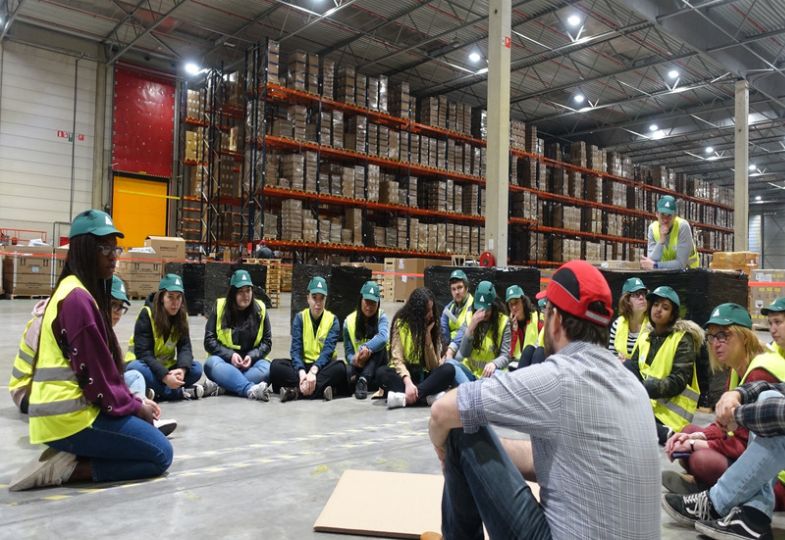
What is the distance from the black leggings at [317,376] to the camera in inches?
217

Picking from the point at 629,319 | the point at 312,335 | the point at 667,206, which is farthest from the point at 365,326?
the point at 667,206

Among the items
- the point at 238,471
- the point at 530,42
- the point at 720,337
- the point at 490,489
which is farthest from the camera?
the point at 530,42

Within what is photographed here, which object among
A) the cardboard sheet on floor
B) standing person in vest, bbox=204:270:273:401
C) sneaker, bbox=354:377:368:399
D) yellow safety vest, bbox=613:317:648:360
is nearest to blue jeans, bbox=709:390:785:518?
the cardboard sheet on floor

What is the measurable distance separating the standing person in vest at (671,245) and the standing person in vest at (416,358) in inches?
87.2

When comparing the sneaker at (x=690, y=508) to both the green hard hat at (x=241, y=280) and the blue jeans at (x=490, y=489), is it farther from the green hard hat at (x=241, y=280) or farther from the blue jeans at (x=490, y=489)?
the green hard hat at (x=241, y=280)

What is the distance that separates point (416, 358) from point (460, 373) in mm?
421

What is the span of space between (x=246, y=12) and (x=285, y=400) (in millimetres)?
13676

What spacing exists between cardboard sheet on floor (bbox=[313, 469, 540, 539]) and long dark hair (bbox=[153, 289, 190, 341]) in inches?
97.8

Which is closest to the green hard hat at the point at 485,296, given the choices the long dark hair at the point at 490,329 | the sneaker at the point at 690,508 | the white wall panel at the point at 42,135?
the long dark hair at the point at 490,329

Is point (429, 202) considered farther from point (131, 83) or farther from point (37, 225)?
point (37, 225)

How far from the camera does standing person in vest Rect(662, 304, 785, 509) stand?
290 cm

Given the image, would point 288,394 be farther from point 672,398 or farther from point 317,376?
point 672,398

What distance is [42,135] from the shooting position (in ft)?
56.0

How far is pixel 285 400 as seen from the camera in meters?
5.35
